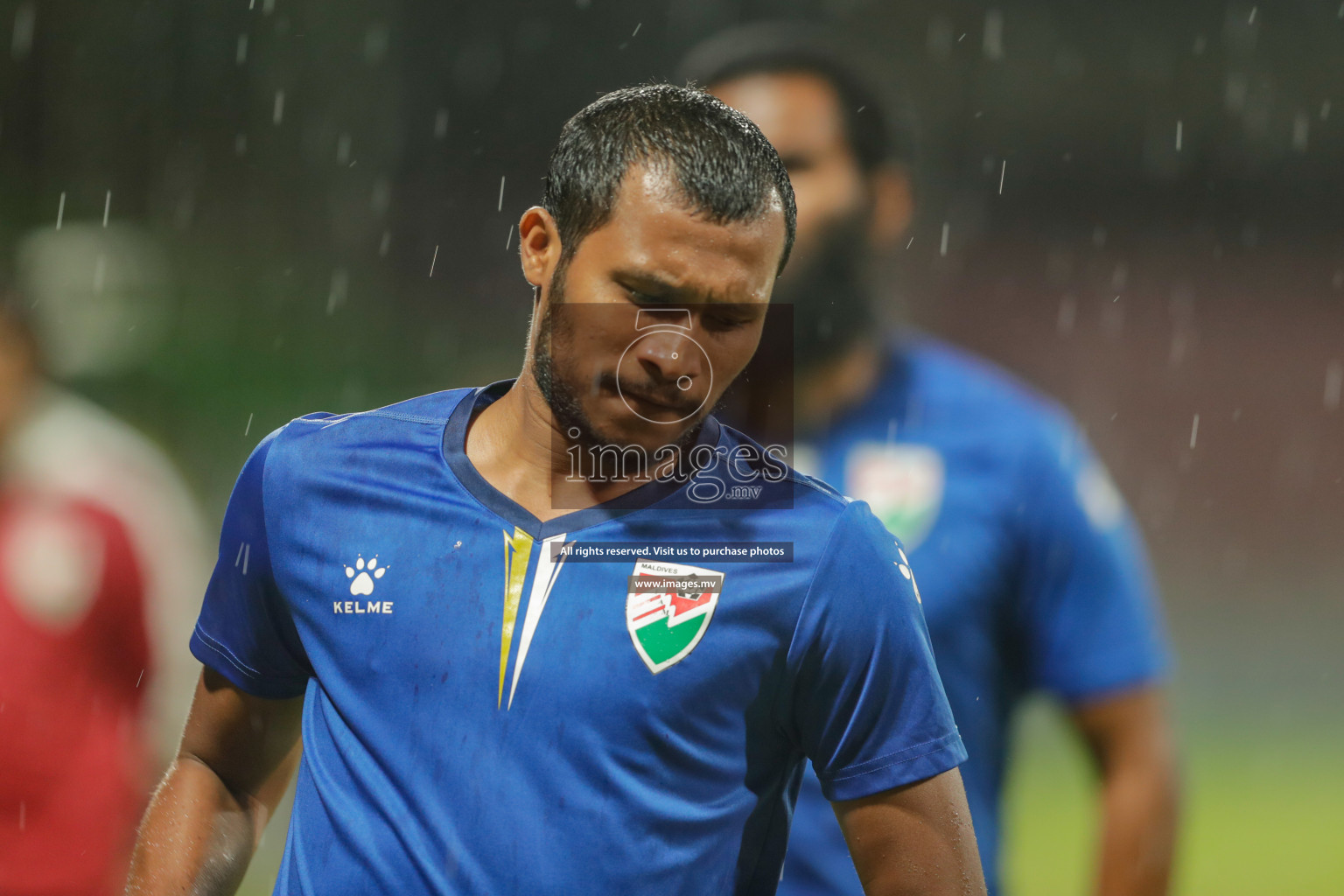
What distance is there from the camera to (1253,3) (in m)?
9.95

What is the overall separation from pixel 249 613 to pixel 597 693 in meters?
0.57

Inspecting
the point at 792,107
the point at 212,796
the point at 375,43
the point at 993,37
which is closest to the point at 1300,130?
the point at 993,37

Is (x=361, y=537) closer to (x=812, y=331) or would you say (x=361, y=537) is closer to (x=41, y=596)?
(x=812, y=331)

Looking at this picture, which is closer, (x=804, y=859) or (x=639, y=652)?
(x=639, y=652)

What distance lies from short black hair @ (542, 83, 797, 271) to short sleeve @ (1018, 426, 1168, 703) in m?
1.08

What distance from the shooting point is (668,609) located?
1.55 m

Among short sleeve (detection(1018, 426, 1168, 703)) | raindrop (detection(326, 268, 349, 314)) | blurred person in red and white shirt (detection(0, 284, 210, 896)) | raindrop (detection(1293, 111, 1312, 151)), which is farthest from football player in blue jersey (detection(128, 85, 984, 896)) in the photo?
raindrop (detection(1293, 111, 1312, 151))

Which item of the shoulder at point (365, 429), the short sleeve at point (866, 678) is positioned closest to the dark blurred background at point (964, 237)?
the shoulder at point (365, 429)

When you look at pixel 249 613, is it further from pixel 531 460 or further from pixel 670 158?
pixel 670 158

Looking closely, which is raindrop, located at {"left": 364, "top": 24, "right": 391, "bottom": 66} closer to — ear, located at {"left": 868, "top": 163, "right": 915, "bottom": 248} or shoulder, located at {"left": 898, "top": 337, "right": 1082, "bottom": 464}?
ear, located at {"left": 868, "top": 163, "right": 915, "bottom": 248}

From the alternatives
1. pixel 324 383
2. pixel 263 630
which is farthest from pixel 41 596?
pixel 324 383

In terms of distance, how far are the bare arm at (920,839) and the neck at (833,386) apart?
44.9 inches

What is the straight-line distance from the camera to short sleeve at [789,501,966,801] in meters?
A: 1.50

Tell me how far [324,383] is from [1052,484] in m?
7.89
